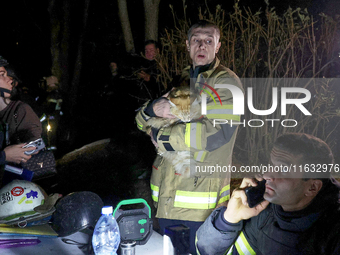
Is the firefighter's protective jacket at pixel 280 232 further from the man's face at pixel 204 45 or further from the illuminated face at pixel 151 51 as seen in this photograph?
the illuminated face at pixel 151 51

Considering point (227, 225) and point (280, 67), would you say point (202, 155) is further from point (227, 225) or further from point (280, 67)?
point (280, 67)

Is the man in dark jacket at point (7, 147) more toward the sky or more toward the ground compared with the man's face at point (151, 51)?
more toward the ground

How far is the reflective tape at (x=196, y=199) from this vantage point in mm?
2105

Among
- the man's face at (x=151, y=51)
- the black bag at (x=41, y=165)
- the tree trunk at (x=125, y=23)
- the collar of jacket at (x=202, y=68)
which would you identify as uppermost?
the tree trunk at (x=125, y=23)

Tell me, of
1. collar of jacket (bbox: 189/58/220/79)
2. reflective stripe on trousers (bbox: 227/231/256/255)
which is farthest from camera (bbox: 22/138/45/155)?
reflective stripe on trousers (bbox: 227/231/256/255)

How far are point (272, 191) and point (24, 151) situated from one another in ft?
7.99

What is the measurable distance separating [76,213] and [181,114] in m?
1.14

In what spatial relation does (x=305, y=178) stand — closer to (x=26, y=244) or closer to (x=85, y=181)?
(x=26, y=244)

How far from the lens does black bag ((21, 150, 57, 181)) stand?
3.13 m

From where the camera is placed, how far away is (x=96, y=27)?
12.4 meters

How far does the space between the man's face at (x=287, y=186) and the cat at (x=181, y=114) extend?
A: 682 millimetres

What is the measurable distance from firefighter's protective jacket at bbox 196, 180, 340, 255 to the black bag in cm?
210

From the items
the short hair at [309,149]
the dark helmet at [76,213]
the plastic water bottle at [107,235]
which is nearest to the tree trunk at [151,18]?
the dark helmet at [76,213]

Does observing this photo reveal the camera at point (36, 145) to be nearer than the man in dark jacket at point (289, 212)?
No
